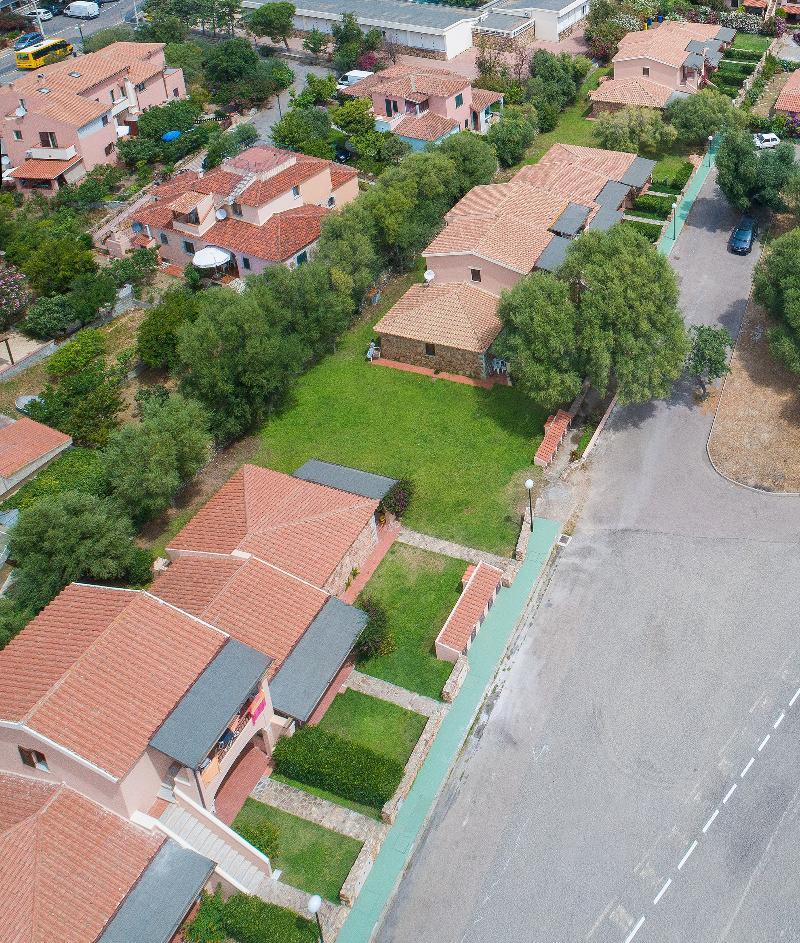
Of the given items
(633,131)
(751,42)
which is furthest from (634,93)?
(751,42)

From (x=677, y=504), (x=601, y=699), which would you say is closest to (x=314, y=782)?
(x=601, y=699)

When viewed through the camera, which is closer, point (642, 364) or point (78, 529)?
point (78, 529)

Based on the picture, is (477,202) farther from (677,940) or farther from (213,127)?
(677,940)

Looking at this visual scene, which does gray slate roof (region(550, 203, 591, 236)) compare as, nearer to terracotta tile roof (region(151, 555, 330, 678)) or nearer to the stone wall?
the stone wall

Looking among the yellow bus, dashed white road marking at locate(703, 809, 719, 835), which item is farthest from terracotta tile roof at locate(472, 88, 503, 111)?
dashed white road marking at locate(703, 809, 719, 835)

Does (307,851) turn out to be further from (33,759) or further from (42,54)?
(42,54)

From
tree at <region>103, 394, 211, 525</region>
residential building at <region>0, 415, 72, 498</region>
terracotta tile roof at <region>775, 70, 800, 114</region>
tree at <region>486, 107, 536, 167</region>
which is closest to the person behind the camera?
Answer: tree at <region>103, 394, 211, 525</region>

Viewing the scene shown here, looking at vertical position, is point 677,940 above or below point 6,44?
below
